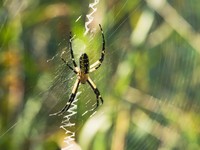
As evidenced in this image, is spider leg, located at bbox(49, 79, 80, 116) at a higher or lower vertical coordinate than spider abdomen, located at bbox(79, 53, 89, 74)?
lower

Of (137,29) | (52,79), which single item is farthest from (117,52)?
(52,79)

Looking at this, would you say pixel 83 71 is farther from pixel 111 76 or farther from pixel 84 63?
pixel 111 76

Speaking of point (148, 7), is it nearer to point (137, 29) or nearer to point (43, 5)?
point (137, 29)

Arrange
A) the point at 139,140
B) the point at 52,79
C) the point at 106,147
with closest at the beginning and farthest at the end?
the point at 52,79, the point at 106,147, the point at 139,140

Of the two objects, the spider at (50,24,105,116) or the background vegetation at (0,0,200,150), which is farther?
the background vegetation at (0,0,200,150)

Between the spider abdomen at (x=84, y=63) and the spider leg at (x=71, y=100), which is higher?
the spider abdomen at (x=84, y=63)
